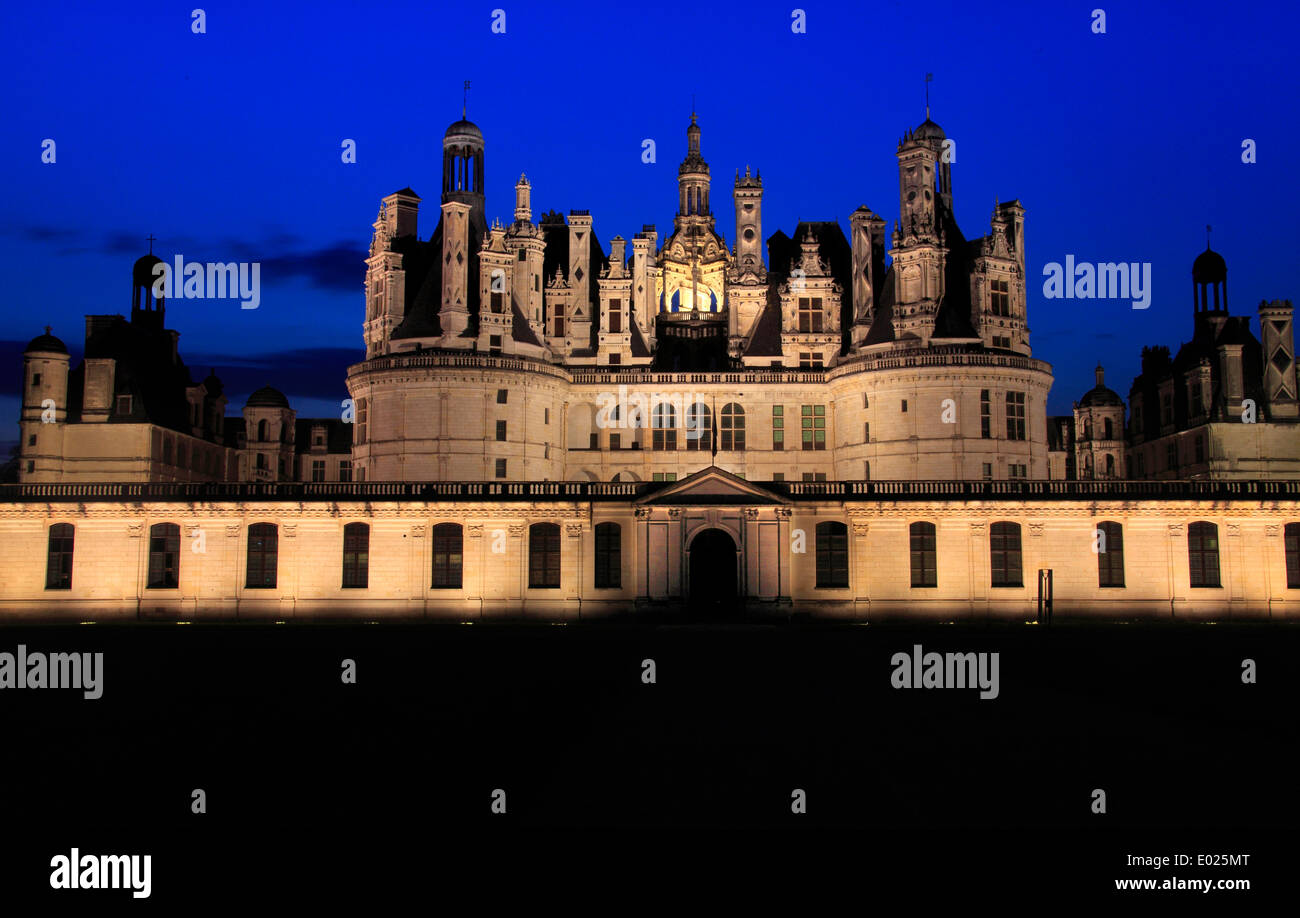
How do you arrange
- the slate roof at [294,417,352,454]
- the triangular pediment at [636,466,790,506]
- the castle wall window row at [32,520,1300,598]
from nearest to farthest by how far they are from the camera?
1. the triangular pediment at [636,466,790,506]
2. the castle wall window row at [32,520,1300,598]
3. the slate roof at [294,417,352,454]

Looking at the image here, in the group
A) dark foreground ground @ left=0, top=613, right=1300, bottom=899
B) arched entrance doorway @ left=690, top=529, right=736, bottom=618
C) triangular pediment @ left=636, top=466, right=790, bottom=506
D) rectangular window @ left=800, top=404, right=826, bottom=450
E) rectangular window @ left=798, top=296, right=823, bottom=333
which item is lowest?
dark foreground ground @ left=0, top=613, right=1300, bottom=899

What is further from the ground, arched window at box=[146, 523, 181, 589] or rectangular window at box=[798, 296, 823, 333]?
rectangular window at box=[798, 296, 823, 333]

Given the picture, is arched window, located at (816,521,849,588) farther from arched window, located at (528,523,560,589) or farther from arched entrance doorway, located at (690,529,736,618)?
arched window, located at (528,523,560,589)

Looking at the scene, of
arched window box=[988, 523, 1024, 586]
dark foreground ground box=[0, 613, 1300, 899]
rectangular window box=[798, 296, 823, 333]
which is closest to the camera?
dark foreground ground box=[0, 613, 1300, 899]

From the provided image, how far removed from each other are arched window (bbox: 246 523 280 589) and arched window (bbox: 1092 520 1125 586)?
35.2 metres

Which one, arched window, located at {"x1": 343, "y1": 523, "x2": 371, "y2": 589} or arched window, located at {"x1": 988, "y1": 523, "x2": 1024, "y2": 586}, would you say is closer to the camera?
arched window, located at {"x1": 988, "y1": 523, "x2": 1024, "y2": 586}

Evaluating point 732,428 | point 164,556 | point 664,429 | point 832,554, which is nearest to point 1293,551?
point 832,554

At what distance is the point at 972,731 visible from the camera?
754 inches

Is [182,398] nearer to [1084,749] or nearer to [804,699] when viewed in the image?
[804,699]

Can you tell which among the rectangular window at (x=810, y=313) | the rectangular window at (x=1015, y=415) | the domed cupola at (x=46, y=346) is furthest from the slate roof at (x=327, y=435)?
the rectangular window at (x=1015, y=415)

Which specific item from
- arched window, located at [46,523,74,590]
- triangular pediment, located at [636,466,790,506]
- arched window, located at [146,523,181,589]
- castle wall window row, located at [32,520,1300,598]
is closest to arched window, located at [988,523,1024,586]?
castle wall window row, located at [32,520,1300,598]

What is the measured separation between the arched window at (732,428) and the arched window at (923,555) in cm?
1479

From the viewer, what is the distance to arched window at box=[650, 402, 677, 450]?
63750 millimetres

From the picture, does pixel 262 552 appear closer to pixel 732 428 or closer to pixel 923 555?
pixel 732 428
